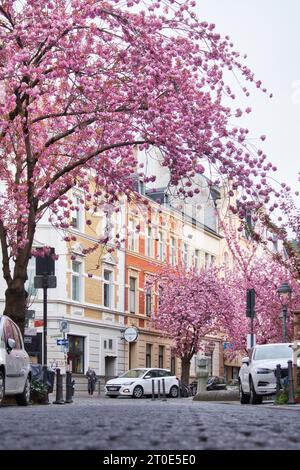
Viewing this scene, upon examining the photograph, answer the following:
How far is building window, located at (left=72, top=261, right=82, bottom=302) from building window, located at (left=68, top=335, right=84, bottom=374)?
7.12ft

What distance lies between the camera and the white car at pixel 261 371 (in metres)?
22.2

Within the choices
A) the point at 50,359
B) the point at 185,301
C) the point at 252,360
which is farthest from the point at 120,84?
the point at 185,301

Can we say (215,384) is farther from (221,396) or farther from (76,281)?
(221,396)

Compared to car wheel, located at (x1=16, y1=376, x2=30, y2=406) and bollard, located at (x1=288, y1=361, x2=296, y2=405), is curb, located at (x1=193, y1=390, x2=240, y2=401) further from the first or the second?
car wheel, located at (x1=16, y1=376, x2=30, y2=406)

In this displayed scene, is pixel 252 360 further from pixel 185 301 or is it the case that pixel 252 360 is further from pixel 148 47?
pixel 185 301

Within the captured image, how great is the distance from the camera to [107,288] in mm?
52438

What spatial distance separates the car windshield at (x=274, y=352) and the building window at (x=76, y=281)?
25.7 m

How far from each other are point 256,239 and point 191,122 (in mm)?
8376

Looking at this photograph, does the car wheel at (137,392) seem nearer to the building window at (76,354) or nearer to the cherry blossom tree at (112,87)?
the building window at (76,354)

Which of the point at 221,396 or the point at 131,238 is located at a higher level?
the point at 131,238

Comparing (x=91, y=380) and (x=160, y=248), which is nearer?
(x=91, y=380)

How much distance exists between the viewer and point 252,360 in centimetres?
2292

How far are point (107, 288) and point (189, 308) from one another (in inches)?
238

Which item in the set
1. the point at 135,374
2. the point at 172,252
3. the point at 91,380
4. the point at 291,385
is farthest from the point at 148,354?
the point at 291,385
